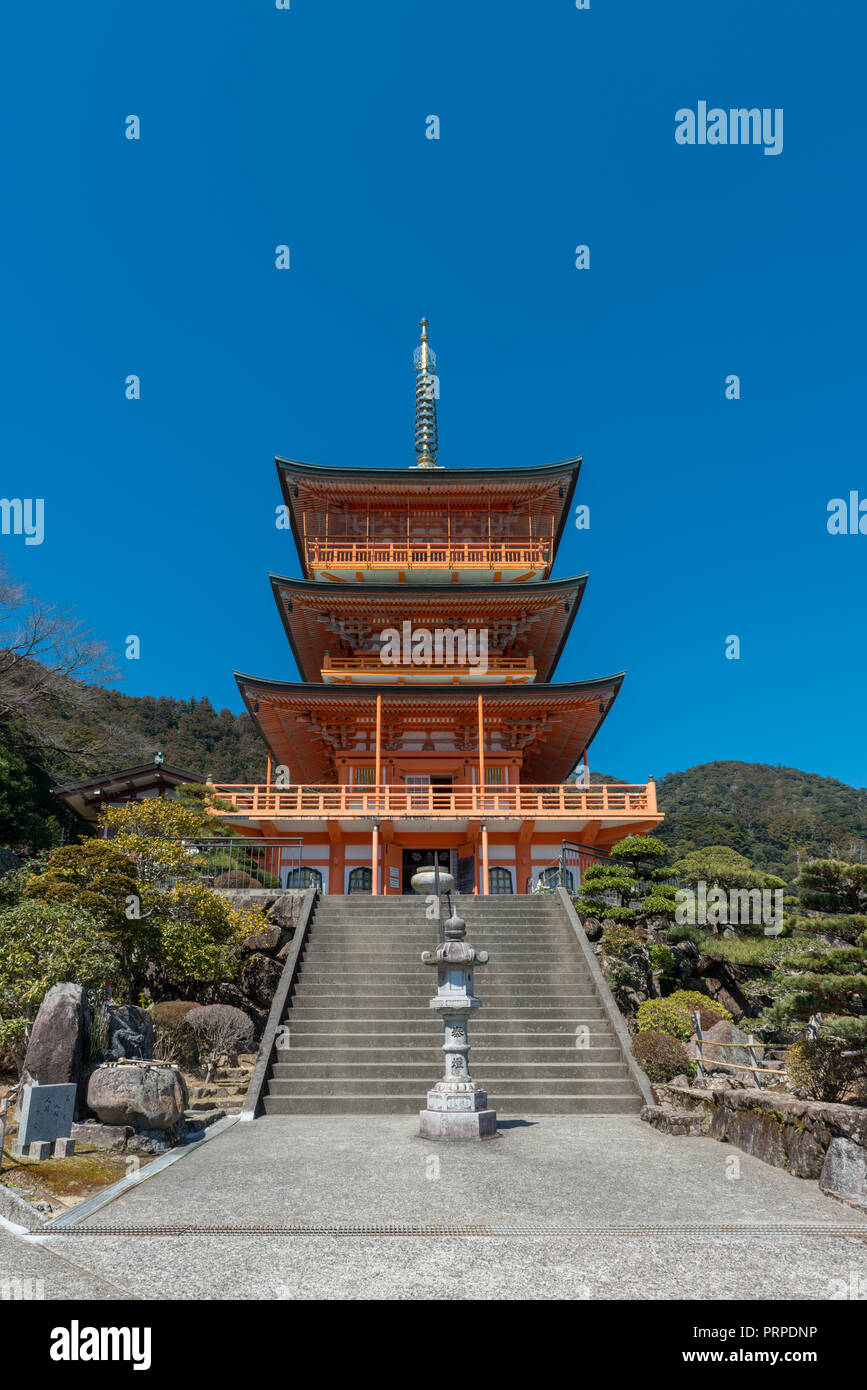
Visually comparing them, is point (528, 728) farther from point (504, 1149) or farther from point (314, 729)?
point (504, 1149)

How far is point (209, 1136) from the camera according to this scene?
9414mm

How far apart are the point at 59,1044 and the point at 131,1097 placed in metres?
0.97

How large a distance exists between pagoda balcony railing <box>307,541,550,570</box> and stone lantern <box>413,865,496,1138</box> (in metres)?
18.9

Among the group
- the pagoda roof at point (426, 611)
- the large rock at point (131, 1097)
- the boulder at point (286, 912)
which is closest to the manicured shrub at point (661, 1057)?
the large rock at point (131, 1097)

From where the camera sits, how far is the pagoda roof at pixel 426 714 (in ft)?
78.8

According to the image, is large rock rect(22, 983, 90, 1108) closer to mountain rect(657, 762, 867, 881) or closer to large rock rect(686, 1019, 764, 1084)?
large rock rect(686, 1019, 764, 1084)

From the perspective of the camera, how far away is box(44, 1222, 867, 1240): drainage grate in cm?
544

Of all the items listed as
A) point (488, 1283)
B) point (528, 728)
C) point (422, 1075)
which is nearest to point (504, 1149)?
point (422, 1075)

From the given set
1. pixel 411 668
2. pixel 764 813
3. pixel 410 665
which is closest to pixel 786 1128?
pixel 411 668

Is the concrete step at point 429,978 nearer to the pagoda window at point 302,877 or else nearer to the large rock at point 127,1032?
the large rock at point 127,1032

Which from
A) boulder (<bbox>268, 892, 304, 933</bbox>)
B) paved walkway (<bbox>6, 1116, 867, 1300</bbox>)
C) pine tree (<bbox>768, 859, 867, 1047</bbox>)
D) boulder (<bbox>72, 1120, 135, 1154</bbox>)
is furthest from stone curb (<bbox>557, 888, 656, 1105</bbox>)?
boulder (<bbox>72, 1120, 135, 1154</bbox>)

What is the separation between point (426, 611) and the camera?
26844 mm

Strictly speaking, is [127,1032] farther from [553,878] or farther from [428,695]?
[428,695]

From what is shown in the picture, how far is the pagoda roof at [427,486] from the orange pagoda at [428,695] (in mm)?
67
